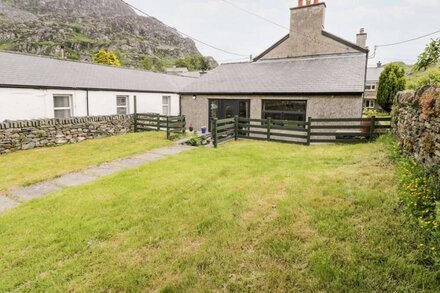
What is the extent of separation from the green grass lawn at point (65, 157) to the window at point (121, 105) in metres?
3.61

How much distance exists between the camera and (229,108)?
51.2ft

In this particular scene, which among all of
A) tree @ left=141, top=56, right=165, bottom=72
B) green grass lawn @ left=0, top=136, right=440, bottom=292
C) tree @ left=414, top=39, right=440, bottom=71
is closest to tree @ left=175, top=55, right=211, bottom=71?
tree @ left=141, top=56, right=165, bottom=72

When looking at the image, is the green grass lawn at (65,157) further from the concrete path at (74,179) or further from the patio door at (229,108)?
the patio door at (229,108)

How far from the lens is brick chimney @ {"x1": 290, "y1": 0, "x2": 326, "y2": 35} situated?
659 inches

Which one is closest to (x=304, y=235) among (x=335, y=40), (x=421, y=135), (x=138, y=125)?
(x=421, y=135)

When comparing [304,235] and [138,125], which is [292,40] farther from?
[304,235]

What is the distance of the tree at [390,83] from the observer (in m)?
22.4

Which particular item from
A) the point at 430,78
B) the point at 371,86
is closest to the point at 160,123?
the point at 430,78

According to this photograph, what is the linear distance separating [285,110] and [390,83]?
15.3 m

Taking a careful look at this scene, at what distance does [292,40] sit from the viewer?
17.7 m

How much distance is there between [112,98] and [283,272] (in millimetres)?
15861

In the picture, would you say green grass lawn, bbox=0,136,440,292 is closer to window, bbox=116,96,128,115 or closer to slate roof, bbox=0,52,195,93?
slate roof, bbox=0,52,195,93

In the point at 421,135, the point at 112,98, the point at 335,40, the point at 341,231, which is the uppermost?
the point at 335,40

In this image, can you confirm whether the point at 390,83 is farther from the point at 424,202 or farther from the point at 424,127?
the point at 424,202
